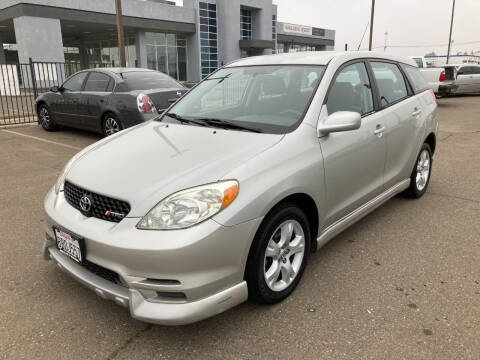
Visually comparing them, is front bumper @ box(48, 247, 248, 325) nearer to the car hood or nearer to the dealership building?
the car hood

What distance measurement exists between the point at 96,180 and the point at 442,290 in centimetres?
256

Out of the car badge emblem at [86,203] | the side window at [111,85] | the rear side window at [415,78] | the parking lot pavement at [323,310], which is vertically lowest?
the parking lot pavement at [323,310]

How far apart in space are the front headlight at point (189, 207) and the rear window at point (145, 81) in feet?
19.6

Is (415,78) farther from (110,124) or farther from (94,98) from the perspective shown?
(94,98)

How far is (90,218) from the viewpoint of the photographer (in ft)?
8.14

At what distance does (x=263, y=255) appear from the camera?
99.0 inches

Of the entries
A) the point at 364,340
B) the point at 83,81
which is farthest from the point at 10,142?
the point at 364,340

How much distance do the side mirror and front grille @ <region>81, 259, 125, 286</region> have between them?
1.71m

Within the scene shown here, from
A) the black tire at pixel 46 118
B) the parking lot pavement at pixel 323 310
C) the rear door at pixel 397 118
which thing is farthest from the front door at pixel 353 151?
the black tire at pixel 46 118

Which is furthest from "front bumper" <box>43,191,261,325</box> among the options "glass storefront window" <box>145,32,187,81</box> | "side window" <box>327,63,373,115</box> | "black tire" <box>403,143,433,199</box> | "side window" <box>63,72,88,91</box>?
"glass storefront window" <box>145,32,187,81</box>

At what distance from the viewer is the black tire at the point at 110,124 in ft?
25.6

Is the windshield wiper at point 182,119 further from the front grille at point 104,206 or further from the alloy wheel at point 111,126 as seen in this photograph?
the alloy wheel at point 111,126

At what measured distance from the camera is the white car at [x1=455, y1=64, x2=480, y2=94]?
18.8 m

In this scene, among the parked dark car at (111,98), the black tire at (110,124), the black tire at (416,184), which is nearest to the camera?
the black tire at (416,184)
